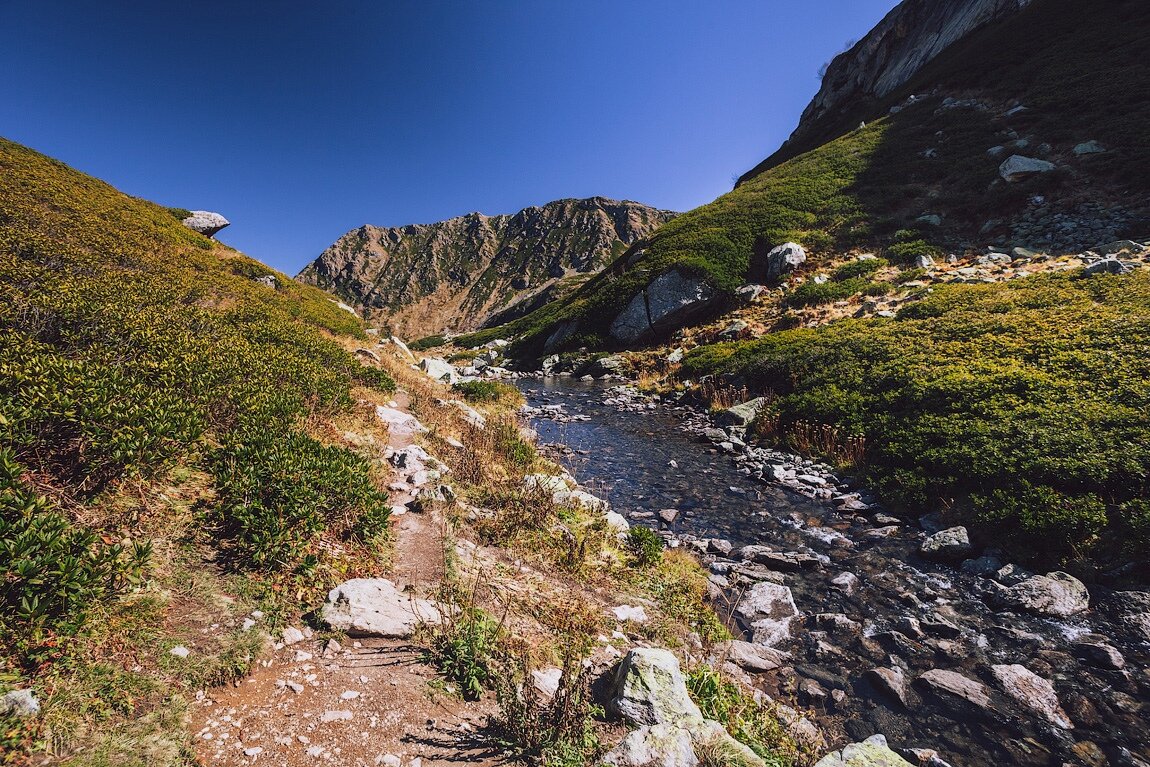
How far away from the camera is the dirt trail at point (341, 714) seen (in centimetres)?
332

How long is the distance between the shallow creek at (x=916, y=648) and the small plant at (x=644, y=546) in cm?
114

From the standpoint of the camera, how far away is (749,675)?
19.1 feet

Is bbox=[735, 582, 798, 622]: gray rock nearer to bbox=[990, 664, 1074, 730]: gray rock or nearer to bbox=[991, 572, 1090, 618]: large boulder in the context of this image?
bbox=[990, 664, 1074, 730]: gray rock

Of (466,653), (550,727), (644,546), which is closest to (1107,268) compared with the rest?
(644,546)

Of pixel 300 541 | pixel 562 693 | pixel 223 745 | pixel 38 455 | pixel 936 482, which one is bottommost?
pixel 936 482

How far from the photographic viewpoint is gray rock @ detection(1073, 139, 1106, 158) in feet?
81.9

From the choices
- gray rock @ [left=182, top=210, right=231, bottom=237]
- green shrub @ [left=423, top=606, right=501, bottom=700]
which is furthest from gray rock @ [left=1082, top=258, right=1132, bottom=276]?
gray rock @ [left=182, top=210, right=231, bottom=237]

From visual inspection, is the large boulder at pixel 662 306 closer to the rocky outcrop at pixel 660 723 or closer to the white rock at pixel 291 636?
the rocky outcrop at pixel 660 723

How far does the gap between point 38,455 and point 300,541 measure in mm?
2760

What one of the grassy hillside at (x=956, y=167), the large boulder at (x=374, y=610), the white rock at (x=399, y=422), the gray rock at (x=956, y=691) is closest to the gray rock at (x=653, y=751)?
the large boulder at (x=374, y=610)

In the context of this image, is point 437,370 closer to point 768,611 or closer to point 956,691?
point 768,611

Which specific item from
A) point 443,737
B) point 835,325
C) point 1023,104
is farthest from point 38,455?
point 1023,104

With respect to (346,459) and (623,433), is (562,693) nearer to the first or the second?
(346,459)

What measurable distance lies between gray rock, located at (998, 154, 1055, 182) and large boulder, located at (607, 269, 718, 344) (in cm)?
1854
